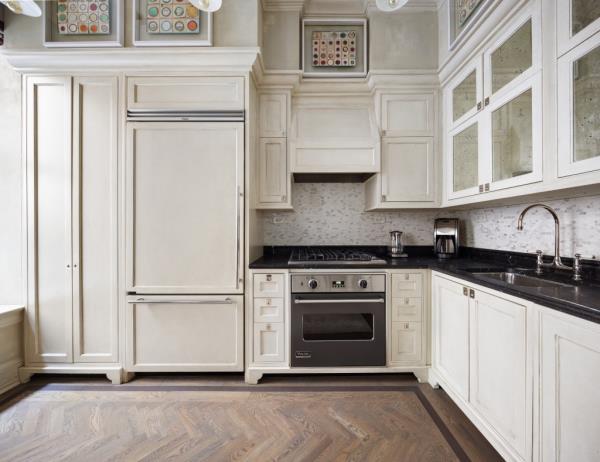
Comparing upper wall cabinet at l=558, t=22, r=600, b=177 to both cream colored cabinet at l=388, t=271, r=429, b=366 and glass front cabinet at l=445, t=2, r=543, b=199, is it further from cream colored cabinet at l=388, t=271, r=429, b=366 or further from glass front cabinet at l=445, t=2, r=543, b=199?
cream colored cabinet at l=388, t=271, r=429, b=366

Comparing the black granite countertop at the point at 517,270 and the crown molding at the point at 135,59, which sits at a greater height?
the crown molding at the point at 135,59

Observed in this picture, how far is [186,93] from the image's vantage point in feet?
7.39

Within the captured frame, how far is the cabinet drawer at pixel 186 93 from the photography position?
2.24m

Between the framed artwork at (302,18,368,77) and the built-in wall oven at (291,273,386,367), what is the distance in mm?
1824

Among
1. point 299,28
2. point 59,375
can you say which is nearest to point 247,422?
point 59,375

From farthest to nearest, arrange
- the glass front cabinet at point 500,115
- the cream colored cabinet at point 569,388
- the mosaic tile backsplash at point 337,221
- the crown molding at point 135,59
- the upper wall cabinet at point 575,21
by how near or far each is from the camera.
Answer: the mosaic tile backsplash at point 337,221
the crown molding at point 135,59
the glass front cabinet at point 500,115
the upper wall cabinet at point 575,21
the cream colored cabinet at point 569,388

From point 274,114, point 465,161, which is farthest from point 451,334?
point 274,114

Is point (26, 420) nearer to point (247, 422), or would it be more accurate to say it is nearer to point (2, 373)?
point (2, 373)

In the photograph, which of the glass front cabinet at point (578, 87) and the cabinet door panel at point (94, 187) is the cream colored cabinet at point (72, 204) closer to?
Answer: the cabinet door panel at point (94, 187)

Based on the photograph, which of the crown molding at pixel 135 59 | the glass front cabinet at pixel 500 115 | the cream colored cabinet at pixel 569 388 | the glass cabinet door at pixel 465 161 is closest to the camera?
the cream colored cabinet at pixel 569 388

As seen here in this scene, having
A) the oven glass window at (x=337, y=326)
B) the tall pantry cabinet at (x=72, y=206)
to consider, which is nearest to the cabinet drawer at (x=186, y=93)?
the tall pantry cabinet at (x=72, y=206)

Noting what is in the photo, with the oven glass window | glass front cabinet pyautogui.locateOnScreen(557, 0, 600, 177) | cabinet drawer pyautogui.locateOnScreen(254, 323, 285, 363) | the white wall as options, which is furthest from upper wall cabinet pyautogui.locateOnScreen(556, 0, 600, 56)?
the white wall

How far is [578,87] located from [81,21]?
3137mm

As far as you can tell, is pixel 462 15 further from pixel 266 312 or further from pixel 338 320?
pixel 266 312
